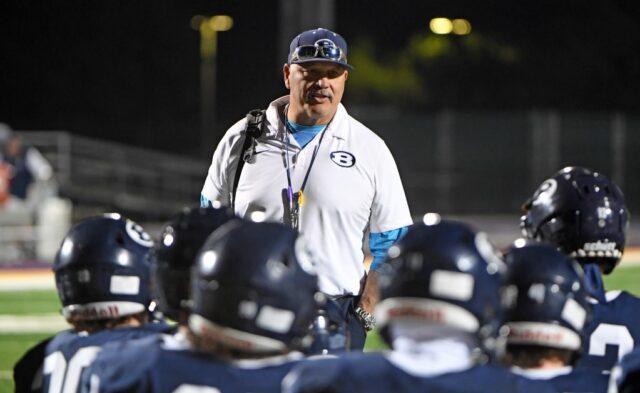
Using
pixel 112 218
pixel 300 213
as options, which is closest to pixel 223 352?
pixel 112 218

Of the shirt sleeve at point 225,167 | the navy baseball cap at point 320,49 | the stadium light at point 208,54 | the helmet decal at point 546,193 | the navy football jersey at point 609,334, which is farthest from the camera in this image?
the stadium light at point 208,54

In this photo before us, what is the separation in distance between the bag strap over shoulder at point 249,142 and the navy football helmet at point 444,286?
8.70 ft

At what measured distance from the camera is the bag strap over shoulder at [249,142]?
588 centimetres

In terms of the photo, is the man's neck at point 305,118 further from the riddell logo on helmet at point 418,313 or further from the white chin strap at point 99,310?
the riddell logo on helmet at point 418,313

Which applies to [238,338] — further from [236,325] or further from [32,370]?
[32,370]

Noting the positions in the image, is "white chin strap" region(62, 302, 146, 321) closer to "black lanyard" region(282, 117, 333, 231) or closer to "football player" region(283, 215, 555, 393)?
"football player" region(283, 215, 555, 393)

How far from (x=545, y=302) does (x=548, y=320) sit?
0.18 ft

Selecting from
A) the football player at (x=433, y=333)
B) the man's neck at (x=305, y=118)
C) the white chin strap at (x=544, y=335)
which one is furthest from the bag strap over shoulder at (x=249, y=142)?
the football player at (x=433, y=333)

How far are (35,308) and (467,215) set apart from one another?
1795 centimetres

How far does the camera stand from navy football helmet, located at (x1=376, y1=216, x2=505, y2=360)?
312cm

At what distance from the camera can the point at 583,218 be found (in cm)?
455

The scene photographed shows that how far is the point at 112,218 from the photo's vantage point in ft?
13.8

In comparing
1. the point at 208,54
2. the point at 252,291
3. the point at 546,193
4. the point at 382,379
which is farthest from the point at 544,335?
the point at 208,54

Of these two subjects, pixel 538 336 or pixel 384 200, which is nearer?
pixel 538 336
